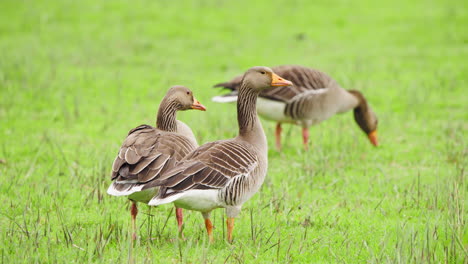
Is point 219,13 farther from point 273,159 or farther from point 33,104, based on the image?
point 273,159

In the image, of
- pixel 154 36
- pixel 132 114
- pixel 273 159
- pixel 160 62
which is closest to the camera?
pixel 273 159

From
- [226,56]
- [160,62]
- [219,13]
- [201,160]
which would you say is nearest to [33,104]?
[160,62]

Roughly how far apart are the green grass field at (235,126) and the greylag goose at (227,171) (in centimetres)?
37

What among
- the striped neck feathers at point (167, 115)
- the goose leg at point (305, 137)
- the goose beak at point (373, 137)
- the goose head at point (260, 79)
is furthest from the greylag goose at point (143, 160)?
the goose beak at point (373, 137)

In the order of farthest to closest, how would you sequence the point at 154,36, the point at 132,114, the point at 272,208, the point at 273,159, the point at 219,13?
the point at 219,13 → the point at 154,36 → the point at 132,114 → the point at 273,159 → the point at 272,208

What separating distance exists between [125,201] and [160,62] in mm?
9114

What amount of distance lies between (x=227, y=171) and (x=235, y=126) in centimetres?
488

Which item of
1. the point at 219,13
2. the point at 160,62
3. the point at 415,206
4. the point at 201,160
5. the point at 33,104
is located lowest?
the point at 415,206

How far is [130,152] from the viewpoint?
543 cm

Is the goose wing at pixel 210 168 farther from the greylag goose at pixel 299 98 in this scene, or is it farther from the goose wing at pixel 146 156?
the greylag goose at pixel 299 98

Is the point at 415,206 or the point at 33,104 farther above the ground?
the point at 33,104

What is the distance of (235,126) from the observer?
10164mm

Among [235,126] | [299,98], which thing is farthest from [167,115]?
[235,126]

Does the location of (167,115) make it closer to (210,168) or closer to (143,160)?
(143,160)
